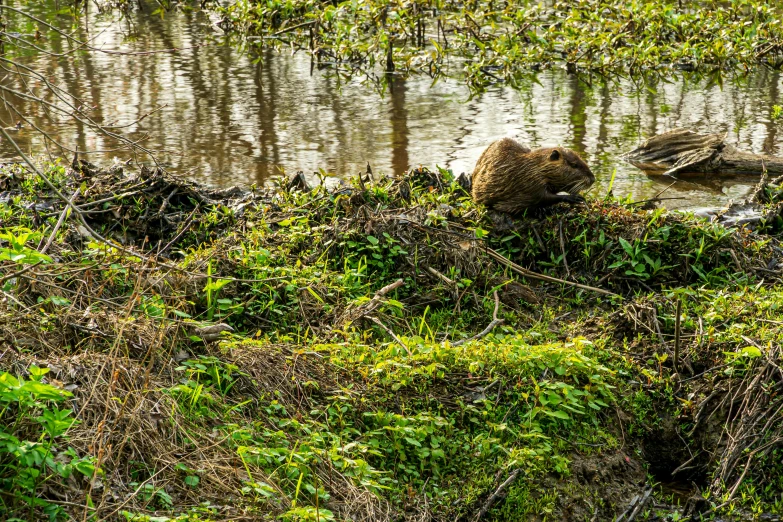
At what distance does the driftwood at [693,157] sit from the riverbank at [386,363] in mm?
2317

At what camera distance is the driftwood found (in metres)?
8.23

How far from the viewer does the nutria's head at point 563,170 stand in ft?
19.0

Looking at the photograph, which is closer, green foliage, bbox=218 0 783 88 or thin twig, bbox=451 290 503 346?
thin twig, bbox=451 290 503 346

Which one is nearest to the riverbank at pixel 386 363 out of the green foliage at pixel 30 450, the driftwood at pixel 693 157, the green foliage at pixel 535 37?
the green foliage at pixel 30 450

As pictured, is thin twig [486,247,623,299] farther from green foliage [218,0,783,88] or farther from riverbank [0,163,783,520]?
green foliage [218,0,783,88]

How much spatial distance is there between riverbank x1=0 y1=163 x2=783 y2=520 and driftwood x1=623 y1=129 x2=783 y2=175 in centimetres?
232

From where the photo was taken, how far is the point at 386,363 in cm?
414

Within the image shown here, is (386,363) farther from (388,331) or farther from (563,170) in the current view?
(563,170)

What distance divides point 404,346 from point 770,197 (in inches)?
156

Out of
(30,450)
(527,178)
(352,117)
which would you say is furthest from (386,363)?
(352,117)

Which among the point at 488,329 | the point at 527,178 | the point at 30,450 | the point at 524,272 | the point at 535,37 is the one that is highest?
the point at 535,37

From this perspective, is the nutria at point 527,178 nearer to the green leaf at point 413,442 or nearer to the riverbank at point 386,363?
the riverbank at point 386,363

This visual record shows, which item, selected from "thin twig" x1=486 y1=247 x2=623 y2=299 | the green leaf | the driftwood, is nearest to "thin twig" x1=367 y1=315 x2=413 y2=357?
the green leaf

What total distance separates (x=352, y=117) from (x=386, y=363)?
5.93 m
